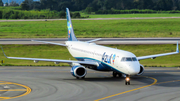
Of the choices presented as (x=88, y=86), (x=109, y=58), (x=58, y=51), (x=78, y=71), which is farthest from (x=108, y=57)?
(x=58, y=51)

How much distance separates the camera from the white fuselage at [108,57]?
3647 cm

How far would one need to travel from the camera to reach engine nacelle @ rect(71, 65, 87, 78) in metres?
41.0

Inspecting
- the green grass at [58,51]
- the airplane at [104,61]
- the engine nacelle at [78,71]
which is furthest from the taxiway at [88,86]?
the green grass at [58,51]

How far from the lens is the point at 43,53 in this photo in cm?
7194

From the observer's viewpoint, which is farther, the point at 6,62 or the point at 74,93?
the point at 6,62

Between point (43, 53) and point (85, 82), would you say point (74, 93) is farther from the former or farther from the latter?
point (43, 53)

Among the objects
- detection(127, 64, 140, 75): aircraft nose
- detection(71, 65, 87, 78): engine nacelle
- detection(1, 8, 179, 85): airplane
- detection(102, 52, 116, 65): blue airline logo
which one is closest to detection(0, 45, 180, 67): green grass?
detection(1, 8, 179, 85): airplane

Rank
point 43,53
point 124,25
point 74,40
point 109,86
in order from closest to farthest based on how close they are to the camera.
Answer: point 109,86
point 74,40
point 43,53
point 124,25

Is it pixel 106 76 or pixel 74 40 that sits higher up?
pixel 74 40

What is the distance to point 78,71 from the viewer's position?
4178cm

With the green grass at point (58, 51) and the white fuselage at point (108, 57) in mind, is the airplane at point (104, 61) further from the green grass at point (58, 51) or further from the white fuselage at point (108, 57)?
the green grass at point (58, 51)

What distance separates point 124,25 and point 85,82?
105337mm

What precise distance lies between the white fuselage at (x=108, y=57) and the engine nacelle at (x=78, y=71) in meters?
2.65

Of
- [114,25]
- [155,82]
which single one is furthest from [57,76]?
[114,25]
